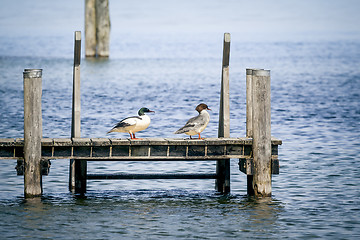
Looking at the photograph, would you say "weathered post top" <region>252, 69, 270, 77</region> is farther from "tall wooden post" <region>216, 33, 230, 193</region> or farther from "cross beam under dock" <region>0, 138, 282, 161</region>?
"cross beam under dock" <region>0, 138, 282, 161</region>

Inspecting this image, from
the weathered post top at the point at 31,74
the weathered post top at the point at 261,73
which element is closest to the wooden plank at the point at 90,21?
the weathered post top at the point at 31,74

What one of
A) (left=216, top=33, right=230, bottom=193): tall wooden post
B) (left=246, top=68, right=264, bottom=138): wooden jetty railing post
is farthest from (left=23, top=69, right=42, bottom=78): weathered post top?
(left=246, top=68, right=264, bottom=138): wooden jetty railing post

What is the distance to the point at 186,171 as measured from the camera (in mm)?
15805

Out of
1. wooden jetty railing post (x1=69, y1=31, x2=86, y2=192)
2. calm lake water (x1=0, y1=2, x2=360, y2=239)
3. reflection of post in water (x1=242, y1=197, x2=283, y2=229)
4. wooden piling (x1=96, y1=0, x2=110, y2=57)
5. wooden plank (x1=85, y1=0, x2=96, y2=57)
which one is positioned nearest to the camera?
calm lake water (x1=0, y1=2, x2=360, y2=239)

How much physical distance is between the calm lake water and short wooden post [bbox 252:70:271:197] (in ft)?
2.15

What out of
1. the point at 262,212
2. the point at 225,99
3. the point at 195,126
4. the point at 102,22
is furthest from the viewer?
the point at 102,22

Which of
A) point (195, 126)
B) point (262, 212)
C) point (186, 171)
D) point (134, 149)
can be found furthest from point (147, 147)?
point (186, 171)

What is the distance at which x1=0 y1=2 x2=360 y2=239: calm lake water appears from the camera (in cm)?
1109

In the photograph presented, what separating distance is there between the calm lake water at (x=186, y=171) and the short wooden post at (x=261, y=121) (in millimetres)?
656

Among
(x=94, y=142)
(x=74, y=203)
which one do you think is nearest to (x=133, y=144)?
(x=94, y=142)

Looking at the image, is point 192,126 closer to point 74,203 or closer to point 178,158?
point 178,158

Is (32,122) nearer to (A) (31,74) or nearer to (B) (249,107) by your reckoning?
(A) (31,74)

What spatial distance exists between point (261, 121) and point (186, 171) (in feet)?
13.1

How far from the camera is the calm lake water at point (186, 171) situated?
1109 centimetres
